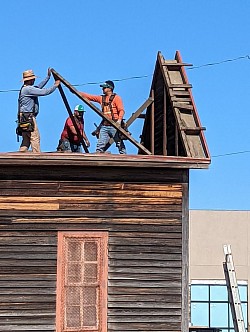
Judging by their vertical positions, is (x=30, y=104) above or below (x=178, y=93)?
below

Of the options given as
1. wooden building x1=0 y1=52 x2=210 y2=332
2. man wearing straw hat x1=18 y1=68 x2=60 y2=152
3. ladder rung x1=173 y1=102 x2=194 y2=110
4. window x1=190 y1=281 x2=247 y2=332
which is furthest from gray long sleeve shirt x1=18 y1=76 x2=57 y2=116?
window x1=190 y1=281 x2=247 y2=332

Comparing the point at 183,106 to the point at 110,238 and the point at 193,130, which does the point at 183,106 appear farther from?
the point at 110,238

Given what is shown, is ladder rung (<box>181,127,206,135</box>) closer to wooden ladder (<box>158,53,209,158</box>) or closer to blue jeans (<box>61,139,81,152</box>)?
wooden ladder (<box>158,53,209,158</box>)

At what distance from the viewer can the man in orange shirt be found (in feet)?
53.2

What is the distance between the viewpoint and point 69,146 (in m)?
16.7

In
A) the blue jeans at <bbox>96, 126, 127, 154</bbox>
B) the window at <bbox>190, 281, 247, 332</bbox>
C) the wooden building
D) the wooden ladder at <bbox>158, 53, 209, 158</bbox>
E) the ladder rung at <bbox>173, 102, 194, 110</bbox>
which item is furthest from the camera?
the window at <bbox>190, 281, 247, 332</bbox>

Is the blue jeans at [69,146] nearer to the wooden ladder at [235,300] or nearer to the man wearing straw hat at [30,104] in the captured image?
the man wearing straw hat at [30,104]

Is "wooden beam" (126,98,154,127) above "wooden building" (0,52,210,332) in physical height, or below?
above

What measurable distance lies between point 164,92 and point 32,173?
3.85 meters

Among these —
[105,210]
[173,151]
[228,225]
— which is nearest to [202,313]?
[228,225]

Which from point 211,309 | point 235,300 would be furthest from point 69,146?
point 211,309

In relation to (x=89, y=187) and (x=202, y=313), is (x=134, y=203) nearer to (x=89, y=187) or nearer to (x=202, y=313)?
(x=89, y=187)

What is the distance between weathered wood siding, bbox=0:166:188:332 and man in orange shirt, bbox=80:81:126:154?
5.71 ft

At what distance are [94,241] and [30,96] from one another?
292 centimetres
